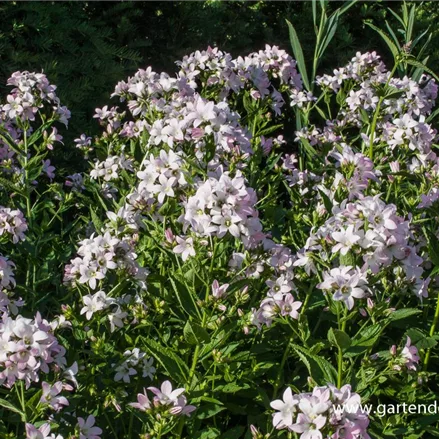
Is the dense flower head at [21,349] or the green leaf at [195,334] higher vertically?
the dense flower head at [21,349]

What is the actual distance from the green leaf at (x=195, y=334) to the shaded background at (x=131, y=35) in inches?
111

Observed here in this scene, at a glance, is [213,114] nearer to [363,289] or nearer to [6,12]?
[363,289]

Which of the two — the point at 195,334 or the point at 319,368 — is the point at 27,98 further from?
the point at 319,368

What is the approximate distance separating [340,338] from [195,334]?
0.41m

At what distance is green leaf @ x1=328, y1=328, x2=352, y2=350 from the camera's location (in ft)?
6.74

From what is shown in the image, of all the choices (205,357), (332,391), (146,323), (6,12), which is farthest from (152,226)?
(6,12)

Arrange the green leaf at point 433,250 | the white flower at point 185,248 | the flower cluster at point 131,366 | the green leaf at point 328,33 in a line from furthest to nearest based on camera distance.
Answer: the green leaf at point 328,33
the green leaf at point 433,250
the flower cluster at point 131,366
the white flower at point 185,248

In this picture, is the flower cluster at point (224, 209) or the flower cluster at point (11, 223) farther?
the flower cluster at point (11, 223)

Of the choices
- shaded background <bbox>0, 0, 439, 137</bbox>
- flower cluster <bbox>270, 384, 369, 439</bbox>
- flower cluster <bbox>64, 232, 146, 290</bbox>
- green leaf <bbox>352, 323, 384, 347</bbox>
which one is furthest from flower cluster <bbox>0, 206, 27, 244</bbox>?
shaded background <bbox>0, 0, 439, 137</bbox>

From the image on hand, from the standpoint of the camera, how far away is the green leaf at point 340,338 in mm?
2055

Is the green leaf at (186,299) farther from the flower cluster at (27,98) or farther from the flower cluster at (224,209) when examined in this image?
the flower cluster at (27,98)

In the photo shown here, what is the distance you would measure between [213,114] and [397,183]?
0.92m

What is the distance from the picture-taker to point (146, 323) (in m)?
2.34

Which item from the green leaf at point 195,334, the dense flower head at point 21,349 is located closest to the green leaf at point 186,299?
the green leaf at point 195,334
